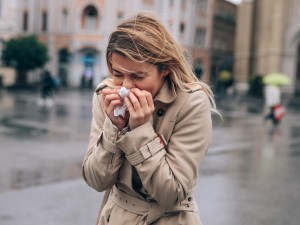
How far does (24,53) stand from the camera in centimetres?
3806

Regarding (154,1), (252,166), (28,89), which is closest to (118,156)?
(252,166)

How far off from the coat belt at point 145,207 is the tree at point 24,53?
123 ft

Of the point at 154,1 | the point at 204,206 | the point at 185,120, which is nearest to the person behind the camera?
the point at 185,120

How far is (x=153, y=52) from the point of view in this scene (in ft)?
6.42

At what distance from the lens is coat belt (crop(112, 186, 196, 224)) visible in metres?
2.02

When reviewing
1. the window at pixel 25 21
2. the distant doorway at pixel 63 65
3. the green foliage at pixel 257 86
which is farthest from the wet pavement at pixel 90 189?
the window at pixel 25 21

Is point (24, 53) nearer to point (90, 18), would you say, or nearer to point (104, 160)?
point (90, 18)

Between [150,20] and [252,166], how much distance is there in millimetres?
7815

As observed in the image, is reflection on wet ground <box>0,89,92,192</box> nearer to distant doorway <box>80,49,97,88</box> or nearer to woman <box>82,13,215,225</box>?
woman <box>82,13,215,225</box>

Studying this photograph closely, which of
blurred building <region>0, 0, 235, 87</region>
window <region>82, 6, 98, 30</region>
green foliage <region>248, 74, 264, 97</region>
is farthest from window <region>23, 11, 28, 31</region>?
green foliage <region>248, 74, 264, 97</region>

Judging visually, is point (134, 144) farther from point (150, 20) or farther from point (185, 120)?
point (150, 20)

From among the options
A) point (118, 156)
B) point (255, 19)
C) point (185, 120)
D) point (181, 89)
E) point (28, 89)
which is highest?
point (255, 19)

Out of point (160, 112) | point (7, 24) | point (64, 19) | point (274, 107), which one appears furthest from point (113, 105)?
point (64, 19)

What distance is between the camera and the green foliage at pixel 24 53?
3831cm
